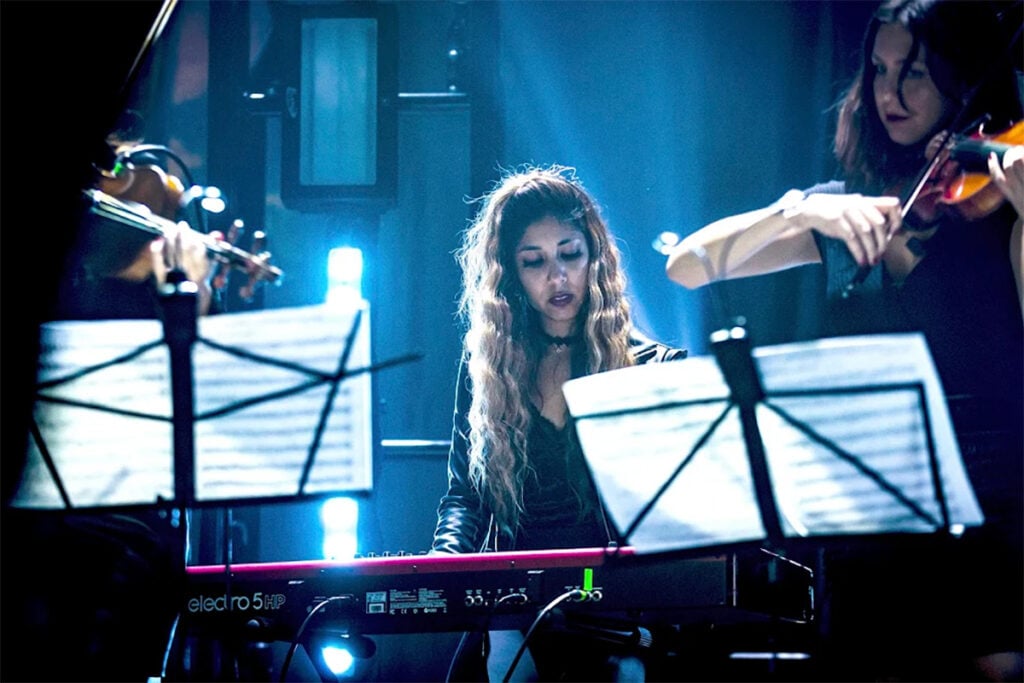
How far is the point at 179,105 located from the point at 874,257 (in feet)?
8.41

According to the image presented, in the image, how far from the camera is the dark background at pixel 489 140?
353 centimetres

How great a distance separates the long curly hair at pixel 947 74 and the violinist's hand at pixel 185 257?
54.7 inches

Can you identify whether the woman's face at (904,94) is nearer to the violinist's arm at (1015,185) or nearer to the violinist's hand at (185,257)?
the violinist's arm at (1015,185)

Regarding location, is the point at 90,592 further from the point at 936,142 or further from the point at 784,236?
the point at 936,142

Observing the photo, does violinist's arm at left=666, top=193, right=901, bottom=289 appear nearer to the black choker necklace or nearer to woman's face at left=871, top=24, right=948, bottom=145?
woman's face at left=871, top=24, right=948, bottom=145

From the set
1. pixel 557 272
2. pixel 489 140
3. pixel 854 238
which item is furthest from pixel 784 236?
pixel 489 140

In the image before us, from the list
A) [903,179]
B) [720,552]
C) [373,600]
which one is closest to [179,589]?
[373,600]

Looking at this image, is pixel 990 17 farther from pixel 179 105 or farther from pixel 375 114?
pixel 179 105

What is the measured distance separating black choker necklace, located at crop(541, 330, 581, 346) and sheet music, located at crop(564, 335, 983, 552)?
43.1 inches

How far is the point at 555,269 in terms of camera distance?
2.87 metres

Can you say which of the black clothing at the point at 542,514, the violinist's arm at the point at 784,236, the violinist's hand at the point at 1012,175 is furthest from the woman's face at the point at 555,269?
the violinist's hand at the point at 1012,175

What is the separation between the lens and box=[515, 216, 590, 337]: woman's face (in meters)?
2.87

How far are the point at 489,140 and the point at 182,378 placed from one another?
6.80ft

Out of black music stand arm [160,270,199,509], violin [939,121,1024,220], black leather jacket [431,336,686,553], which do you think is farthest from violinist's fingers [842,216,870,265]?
black music stand arm [160,270,199,509]
